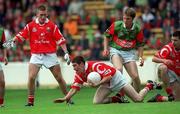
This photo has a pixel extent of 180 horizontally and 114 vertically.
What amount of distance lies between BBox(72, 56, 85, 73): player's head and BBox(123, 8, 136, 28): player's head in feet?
7.63

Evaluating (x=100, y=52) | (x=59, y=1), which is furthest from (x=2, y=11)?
(x=100, y=52)

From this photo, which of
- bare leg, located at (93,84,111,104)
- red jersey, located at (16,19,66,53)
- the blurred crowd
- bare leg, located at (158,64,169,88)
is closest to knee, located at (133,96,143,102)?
bare leg, located at (93,84,111,104)

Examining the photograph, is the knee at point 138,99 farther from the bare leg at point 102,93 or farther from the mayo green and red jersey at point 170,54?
the mayo green and red jersey at point 170,54

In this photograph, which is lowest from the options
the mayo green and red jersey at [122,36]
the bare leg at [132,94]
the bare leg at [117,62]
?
the bare leg at [132,94]

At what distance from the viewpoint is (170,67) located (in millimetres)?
18281

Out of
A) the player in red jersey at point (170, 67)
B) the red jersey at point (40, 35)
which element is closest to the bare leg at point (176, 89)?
the player in red jersey at point (170, 67)

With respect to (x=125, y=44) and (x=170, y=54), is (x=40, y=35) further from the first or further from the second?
(x=170, y=54)

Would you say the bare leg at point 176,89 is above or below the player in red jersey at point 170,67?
below

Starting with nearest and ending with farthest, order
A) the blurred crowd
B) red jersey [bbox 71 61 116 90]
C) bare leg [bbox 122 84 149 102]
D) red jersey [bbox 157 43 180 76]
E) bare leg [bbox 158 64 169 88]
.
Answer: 1. red jersey [bbox 71 61 116 90]
2. bare leg [bbox 122 84 149 102]
3. red jersey [bbox 157 43 180 76]
4. bare leg [bbox 158 64 169 88]
5. the blurred crowd

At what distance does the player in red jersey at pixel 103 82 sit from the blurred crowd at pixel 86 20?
11.6m

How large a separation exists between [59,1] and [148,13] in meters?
4.57

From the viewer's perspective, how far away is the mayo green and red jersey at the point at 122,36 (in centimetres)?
1908

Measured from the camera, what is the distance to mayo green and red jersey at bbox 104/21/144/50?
62.6 feet

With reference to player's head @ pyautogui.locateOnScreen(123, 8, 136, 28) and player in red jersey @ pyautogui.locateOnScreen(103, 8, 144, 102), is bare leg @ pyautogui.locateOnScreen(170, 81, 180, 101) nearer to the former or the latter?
player in red jersey @ pyautogui.locateOnScreen(103, 8, 144, 102)
